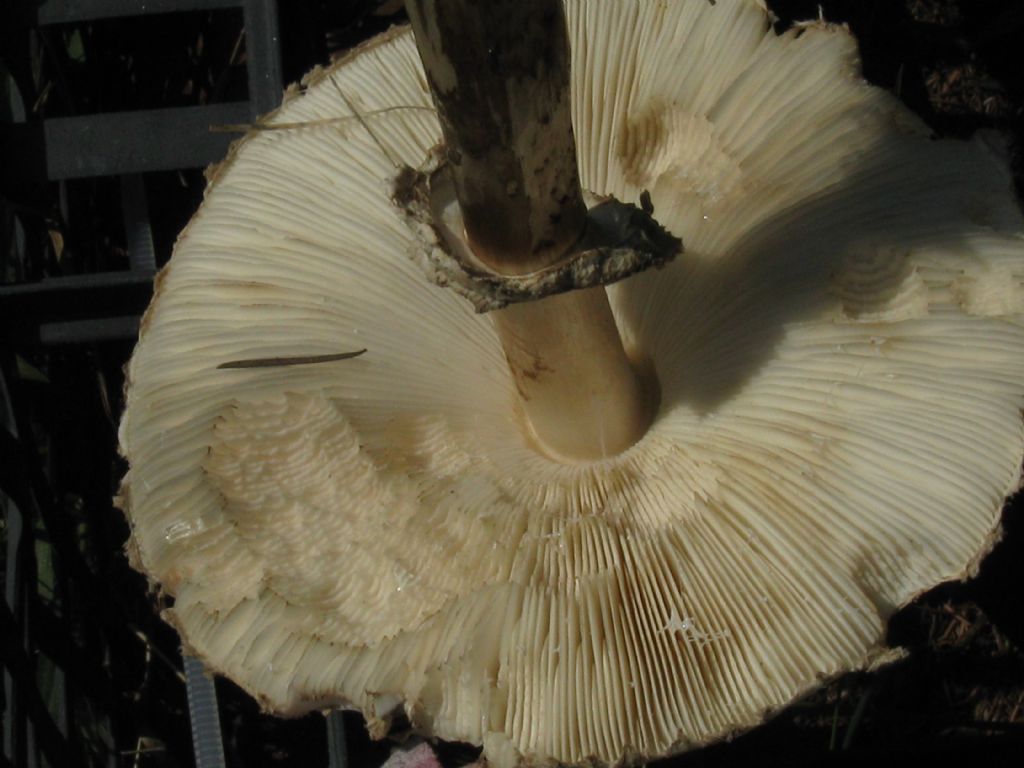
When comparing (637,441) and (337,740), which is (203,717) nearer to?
(337,740)

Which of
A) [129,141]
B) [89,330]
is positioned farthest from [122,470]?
[129,141]

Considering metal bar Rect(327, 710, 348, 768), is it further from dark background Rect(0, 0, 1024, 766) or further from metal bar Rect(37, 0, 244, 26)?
metal bar Rect(37, 0, 244, 26)

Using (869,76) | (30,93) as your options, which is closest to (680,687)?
(869,76)

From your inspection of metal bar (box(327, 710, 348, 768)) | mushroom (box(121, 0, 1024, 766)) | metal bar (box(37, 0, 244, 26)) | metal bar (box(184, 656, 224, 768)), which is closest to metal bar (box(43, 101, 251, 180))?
metal bar (box(37, 0, 244, 26))

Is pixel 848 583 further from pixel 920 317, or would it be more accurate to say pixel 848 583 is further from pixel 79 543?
pixel 79 543

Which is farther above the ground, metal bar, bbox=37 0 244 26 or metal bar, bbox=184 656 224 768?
metal bar, bbox=37 0 244 26

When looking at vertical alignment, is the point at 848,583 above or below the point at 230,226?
below

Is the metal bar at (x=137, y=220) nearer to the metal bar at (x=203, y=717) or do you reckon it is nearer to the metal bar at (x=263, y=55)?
the metal bar at (x=263, y=55)
